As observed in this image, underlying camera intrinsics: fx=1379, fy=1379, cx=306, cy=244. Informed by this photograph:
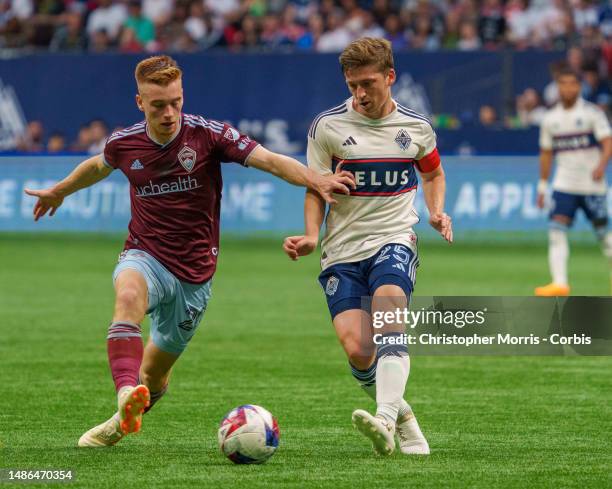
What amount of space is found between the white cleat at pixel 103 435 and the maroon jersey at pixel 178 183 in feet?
2.86

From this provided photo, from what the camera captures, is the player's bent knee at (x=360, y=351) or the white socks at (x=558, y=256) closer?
the player's bent knee at (x=360, y=351)

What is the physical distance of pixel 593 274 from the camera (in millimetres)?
18016

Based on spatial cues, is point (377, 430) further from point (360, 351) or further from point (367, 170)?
point (367, 170)

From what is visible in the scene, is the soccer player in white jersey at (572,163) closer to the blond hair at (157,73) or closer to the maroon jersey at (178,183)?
the maroon jersey at (178,183)

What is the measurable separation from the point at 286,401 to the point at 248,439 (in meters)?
2.26

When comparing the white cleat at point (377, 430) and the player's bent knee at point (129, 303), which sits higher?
the player's bent knee at point (129, 303)

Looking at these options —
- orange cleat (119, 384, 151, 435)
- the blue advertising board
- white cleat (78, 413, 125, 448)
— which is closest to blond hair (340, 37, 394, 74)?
orange cleat (119, 384, 151, 435)

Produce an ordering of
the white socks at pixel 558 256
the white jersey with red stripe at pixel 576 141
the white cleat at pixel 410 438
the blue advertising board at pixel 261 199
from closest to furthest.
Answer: the white cleat at pixel 410 438 < the white socks at pixel 558 256 < the white jersey with red stripe at pixel 576 141 < the blue advertising board at pixel 261 199

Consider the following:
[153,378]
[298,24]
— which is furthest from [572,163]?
[298,24]

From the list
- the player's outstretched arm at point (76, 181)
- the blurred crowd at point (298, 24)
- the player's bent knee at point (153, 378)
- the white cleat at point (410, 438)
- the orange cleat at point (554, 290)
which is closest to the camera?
the white cleat at point (410, 438)

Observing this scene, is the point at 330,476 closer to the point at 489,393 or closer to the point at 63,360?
the point at 489,393

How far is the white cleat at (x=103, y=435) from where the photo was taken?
23.6 ft

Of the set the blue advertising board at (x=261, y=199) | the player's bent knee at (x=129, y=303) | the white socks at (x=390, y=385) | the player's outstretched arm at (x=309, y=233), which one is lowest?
the blue advertising board at (x=261, y=199)

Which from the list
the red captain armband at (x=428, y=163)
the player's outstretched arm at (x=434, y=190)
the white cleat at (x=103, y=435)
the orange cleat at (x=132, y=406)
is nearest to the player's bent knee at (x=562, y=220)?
the player's outstretched arm at (x=434, y=190)
